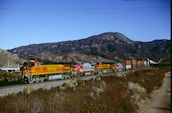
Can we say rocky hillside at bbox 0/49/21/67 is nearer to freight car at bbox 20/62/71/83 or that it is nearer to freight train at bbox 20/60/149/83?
freight train at bbox 20/60/149/83

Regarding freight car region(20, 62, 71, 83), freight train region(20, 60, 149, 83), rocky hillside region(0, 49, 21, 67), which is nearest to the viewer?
freight car region(20, 62, 71, 83)

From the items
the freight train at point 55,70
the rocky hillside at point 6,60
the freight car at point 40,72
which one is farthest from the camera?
the rocky hillside at point 6,60

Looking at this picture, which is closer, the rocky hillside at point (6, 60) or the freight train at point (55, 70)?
the freight train at point (55, 70)

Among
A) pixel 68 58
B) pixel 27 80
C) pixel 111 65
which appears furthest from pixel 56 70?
pixel 68 58

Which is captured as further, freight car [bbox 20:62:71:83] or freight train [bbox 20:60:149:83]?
freight train [bbox 20:60:149:83]

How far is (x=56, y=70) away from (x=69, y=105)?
60.1 feet

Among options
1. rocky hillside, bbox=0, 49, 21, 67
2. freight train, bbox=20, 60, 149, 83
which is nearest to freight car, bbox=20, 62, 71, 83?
freight train, bbox=20, 60, 149, 83

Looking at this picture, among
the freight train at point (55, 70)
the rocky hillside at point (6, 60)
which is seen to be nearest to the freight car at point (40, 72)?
the freight train at point (55, 70)

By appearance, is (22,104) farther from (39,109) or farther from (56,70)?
(56,70)

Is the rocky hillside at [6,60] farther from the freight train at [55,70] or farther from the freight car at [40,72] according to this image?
the freight car at [40,72]

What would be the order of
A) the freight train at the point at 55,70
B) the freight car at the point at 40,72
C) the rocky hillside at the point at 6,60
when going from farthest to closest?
1. the rocky hillside at the point at 6,60
2. the freight train at the point at 55,70
3. the freight car at the point at 40,72

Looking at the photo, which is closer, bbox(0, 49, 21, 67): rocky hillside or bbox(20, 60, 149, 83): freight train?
bbox(20, 60, 149, 83): freight train

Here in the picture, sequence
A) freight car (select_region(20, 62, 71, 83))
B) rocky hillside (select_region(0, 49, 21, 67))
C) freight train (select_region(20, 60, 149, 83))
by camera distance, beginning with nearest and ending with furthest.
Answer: freight car (select_region(20, 62, 71, 83))
freight train (select_region(20, 60, 149, 83))
rocky hillside (select_region(0, 49, 21, 67))

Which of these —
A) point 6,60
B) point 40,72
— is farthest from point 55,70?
point 6,60
